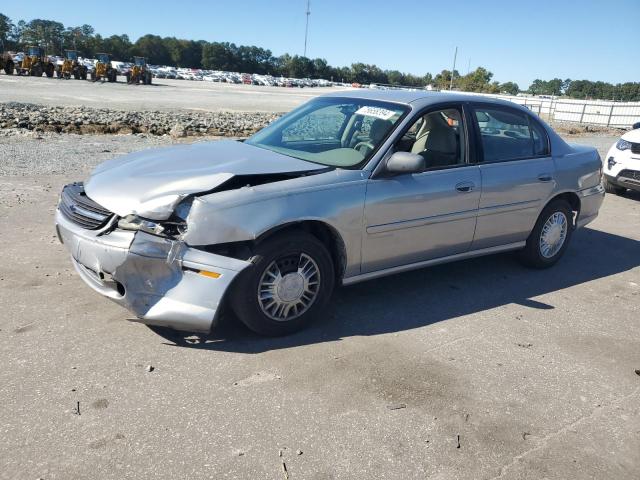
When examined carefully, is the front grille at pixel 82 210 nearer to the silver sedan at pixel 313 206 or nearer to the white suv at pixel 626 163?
the silver sedan at pixel 313 206

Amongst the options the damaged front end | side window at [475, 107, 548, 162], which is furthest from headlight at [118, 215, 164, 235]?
side window at [475, 107, 548, 162]

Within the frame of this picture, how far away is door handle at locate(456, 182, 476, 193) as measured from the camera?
15.1ft

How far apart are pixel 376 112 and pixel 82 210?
96.4 inches

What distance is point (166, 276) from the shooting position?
11.3ft

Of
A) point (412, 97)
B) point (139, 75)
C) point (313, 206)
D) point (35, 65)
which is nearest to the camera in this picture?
point (313, 206)

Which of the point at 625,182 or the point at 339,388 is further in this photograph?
Result: the point at 625,182

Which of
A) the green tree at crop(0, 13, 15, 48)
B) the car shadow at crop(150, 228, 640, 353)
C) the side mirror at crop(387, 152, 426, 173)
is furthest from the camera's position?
the green tree at crop(0, 13, 15, 48)

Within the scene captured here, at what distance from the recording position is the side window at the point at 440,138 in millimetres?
4562

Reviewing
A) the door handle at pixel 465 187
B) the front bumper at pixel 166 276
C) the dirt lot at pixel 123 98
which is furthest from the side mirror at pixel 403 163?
the dirt lot at pixel 123 98

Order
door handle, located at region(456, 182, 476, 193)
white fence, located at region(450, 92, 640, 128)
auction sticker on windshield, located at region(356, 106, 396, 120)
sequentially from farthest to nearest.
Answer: white fence, located at region(450, 92, 640, 128) < door handle, located at region(456, 182, 476, 193) < auction sticker on windshield, located at region(356, 106, 396, 120)

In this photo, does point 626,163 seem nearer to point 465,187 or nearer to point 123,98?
point 465,187

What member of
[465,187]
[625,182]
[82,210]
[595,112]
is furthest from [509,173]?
[595,112]

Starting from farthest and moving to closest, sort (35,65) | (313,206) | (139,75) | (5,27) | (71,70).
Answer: (5,27) → (139,75) → (71,70) → (35,65) → (313,206)

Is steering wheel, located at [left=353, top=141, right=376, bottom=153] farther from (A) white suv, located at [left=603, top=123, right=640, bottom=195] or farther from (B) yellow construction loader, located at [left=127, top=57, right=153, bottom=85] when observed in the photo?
(B) yellow construction loader, located at [left=127, top=57, right=153, bottom=85]
